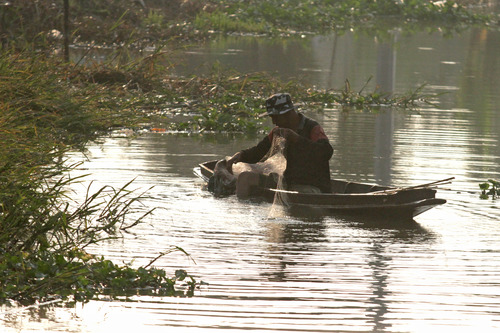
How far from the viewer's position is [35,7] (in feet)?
100

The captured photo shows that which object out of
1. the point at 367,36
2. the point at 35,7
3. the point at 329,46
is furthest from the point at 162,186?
the point at 367,36

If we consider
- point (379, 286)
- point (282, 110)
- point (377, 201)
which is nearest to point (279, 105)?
point (282, 110)

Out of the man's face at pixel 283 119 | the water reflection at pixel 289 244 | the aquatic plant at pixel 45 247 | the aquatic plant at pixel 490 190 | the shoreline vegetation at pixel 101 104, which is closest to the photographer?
the aquatic plant at pixel 45 247

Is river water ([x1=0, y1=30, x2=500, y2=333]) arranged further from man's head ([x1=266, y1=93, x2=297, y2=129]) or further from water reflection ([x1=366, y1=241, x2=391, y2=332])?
man's head ([x1=266, y1=93, x2=297, y2=129])

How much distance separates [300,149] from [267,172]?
721 millimetres

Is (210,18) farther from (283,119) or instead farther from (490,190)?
(283,119)

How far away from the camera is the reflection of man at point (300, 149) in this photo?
1123 centimetres

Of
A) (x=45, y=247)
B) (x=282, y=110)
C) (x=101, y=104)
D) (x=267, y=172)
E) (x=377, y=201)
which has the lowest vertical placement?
(x=45, y=247)

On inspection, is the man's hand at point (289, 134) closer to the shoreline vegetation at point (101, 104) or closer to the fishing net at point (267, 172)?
the fishing net at point (267, 172)

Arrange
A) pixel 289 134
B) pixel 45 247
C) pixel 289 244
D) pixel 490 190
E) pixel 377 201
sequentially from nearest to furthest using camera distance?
pixel 45 247 < pixel 289 244 < pixel 377 201 < pixel 289 134 < pixel 490 190

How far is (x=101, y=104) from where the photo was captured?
16547 mm

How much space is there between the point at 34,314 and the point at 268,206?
4765mm

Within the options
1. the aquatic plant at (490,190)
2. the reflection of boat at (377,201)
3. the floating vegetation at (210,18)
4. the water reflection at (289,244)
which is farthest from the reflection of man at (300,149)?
the floating vegetation at (210,18)

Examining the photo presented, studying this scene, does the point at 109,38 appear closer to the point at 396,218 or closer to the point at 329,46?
the point at 329,46
